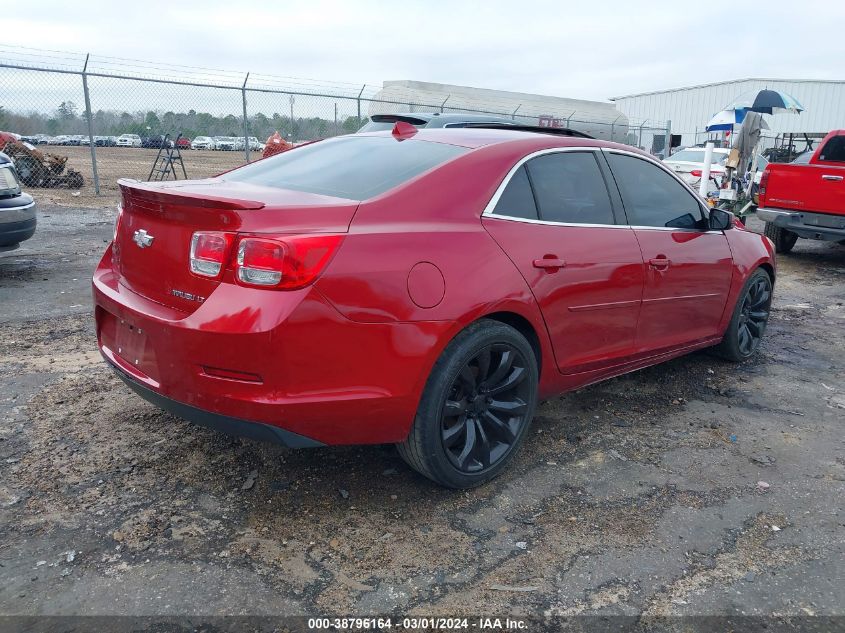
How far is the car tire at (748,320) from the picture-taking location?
4.75 metres

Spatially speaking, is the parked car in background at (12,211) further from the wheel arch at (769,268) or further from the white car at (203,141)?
the white car at (203,141)

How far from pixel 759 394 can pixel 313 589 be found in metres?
3.28

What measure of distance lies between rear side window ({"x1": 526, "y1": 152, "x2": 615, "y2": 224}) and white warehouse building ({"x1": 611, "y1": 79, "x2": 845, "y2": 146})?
121 ft

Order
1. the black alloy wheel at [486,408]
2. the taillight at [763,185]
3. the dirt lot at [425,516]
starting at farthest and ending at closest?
1. the taillight at [763,185]
2. the black alloy wheel at [486,408]
3. the dirt lot at [425,516]

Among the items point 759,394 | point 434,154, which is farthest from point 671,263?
point 434,154

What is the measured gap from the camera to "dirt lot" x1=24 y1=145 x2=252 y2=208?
527 inches

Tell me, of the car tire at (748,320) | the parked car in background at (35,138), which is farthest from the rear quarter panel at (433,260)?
the parked car in background at (35,138)

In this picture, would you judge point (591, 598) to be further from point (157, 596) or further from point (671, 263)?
point (671, 263)

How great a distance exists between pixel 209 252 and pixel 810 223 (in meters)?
9.01

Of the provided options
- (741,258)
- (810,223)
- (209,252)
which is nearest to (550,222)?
(209,252)

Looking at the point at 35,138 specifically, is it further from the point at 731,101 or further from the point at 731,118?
the point at 731,101

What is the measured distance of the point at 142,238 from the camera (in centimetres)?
A: 280

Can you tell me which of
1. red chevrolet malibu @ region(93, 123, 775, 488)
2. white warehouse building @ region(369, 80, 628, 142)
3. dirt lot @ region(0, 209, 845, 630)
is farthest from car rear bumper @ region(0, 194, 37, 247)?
white warehouse building @ region(369, 80, 628, 142)

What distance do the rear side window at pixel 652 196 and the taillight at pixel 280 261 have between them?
1.99 m
